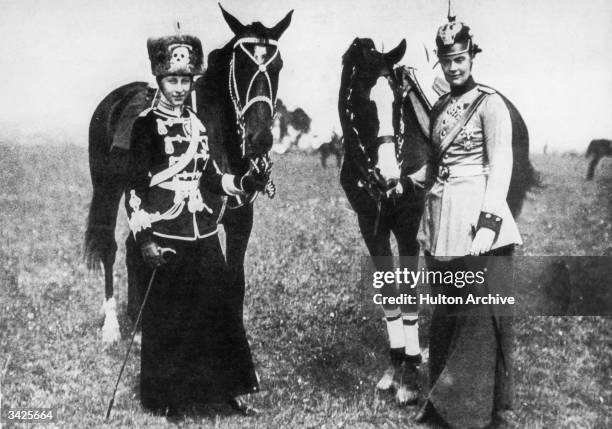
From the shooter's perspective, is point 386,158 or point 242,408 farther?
point 242,408

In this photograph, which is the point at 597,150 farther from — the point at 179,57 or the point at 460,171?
the point at 179,57

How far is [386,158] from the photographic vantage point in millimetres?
3990

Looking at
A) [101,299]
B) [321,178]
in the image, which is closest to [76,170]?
[101,299]

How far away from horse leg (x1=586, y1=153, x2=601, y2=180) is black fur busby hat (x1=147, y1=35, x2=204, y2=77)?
2.92m

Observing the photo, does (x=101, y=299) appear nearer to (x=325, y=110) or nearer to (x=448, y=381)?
(x=325, y=110)

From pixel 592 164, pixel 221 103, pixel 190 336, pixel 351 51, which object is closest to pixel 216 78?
pixel 221 103

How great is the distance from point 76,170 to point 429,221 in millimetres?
2604

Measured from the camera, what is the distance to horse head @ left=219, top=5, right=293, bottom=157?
4125 mm

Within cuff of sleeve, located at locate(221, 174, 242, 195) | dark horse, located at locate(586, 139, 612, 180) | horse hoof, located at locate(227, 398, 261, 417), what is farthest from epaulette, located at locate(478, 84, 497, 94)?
horse hoof, located at locate(227, 398, 261, 417)

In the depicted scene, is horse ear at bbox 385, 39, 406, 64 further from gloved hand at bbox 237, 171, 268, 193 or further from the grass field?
gloved hand at bbox 237, 171, 268, 193

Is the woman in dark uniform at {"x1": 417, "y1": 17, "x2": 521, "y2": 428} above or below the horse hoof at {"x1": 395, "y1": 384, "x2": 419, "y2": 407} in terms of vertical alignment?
above

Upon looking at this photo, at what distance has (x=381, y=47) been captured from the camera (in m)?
4.60

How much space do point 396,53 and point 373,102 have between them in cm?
46

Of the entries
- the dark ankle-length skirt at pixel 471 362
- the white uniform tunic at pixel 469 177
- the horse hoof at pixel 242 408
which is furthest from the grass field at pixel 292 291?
the white uniform tunic at pixel 469 177
